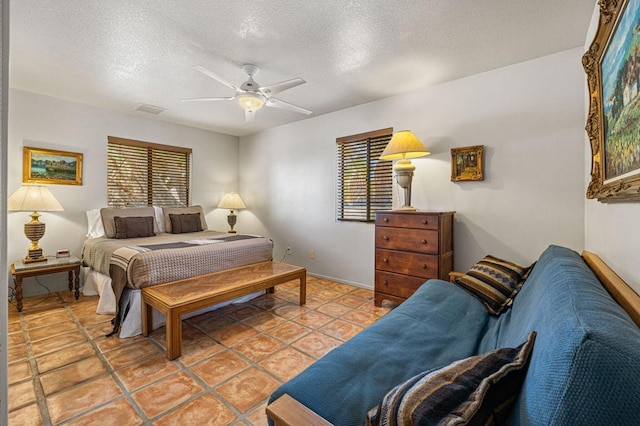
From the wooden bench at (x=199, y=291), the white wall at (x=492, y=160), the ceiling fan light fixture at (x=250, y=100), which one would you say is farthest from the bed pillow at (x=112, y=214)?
the white wall at (x=492, y=160)

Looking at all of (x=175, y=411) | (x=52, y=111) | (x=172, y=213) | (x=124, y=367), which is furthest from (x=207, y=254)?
(x=52, y=111)

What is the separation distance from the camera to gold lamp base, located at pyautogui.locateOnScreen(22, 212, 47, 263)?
3.22m

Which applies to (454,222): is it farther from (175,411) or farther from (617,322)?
(175,411)

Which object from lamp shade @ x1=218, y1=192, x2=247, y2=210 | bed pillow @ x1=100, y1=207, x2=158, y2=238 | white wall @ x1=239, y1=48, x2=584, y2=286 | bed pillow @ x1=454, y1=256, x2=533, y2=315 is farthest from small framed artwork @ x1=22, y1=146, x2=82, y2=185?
bed pillow @ x1=454, y1=256, x2=533, y2=315

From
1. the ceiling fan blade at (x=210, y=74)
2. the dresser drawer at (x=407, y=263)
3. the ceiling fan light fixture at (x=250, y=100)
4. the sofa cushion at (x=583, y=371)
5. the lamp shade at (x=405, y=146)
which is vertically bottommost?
the dresser drawer at (x=407, y=263)

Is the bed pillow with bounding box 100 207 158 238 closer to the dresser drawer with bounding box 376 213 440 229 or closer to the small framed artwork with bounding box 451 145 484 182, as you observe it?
the dresser drawer with bounding box 376 213 440 229

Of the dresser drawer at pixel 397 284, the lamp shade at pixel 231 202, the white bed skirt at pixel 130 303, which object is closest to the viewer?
the white bed skirt at pixel 130 303

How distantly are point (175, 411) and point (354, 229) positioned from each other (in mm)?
2858

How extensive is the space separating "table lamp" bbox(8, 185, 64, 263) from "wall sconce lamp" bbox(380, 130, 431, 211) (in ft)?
12.8

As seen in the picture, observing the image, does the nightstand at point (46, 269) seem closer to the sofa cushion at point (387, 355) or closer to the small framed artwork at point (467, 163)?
the sofa cushion at point (387, 355)

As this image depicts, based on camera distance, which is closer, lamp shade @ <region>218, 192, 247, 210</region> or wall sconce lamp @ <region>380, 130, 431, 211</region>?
wall sconce lamp @ <region>380, 130, 431, 211</region>

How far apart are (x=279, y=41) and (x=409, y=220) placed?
2.06 metres

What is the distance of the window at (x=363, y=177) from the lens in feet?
12.0

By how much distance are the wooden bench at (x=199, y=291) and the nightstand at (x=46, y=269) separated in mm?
1582
